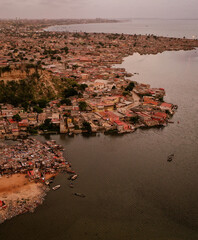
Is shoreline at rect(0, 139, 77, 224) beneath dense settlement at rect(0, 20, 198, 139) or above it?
beneath

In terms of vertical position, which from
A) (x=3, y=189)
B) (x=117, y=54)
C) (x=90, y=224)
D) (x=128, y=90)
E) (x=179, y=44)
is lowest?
(x=90, y=224)

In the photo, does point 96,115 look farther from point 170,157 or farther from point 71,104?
point 170,157

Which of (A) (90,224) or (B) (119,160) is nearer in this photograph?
(A) (90,224)

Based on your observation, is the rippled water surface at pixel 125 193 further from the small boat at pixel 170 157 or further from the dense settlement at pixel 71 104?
the dense settlement at pixel 71 104

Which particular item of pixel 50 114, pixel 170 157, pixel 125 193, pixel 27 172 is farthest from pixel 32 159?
pixel 170 157

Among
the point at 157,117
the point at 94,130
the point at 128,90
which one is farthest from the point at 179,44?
the point at 94,130

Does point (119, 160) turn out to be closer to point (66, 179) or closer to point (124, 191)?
point (124, 191)

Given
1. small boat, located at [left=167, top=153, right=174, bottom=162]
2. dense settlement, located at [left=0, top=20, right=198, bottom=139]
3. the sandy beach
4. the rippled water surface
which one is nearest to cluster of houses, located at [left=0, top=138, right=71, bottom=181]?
the sandy beach

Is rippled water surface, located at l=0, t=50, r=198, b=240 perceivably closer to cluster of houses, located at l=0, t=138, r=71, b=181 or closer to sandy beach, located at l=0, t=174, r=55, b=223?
sandy beach, located at l=0, t=174, r=55, b=223

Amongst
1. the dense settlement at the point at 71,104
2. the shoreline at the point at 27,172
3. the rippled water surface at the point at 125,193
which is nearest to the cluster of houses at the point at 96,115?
the dense settlement at the point at 71,104
